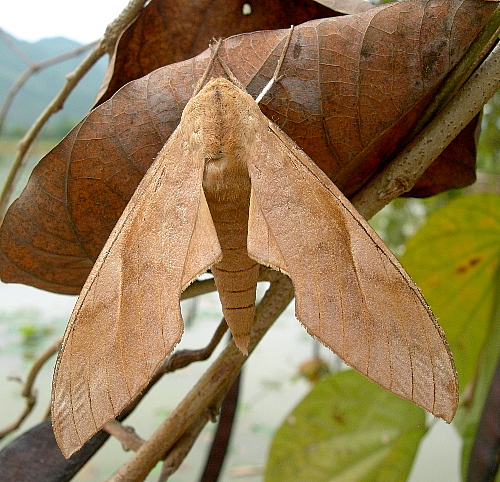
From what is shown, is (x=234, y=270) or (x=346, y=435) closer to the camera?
(x=234, y=270)

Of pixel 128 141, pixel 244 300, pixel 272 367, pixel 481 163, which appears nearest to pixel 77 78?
pixel 128 141

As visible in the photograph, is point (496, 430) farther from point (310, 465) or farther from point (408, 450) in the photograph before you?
point (310, 465)

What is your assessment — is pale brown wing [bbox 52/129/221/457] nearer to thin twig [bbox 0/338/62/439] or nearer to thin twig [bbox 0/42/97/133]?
thin twig [bbox 0/338/62/439]

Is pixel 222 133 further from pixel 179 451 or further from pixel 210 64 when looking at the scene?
pixel 179 451

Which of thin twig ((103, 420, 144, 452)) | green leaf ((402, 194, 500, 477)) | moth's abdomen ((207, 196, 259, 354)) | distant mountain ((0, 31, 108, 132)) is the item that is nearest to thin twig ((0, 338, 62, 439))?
thin twig ((103, 420, 144, 452))

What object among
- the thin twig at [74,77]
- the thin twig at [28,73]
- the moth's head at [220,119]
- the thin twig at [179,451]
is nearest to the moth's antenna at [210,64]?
the moth's head at [220,119]

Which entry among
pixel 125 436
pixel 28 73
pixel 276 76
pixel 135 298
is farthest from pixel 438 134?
pixel 28 73
